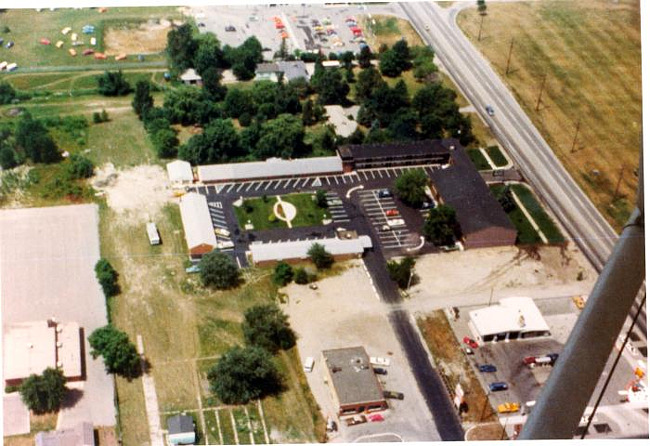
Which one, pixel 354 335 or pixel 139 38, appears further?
pixel 139 38

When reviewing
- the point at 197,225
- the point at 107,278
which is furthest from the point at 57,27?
the point at 107,278

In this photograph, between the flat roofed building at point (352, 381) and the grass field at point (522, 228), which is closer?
the flat roofed building at point (352, 381)

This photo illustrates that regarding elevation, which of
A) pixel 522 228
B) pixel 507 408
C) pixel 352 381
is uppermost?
pixel 522 228

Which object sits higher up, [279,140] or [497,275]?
[279,140]

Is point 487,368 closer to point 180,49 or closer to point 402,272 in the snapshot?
point 402,272

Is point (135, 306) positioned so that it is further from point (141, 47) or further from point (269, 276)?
point (141, 47)

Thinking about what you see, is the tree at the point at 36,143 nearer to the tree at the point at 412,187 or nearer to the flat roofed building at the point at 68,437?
the flat roofed building at the point at 68,437

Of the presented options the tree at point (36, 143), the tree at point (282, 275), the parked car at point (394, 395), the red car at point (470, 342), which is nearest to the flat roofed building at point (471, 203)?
the red car at point (470, 342)

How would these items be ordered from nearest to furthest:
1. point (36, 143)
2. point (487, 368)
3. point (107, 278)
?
point (487, 368)
point (107, 278)
point (36, 143)
